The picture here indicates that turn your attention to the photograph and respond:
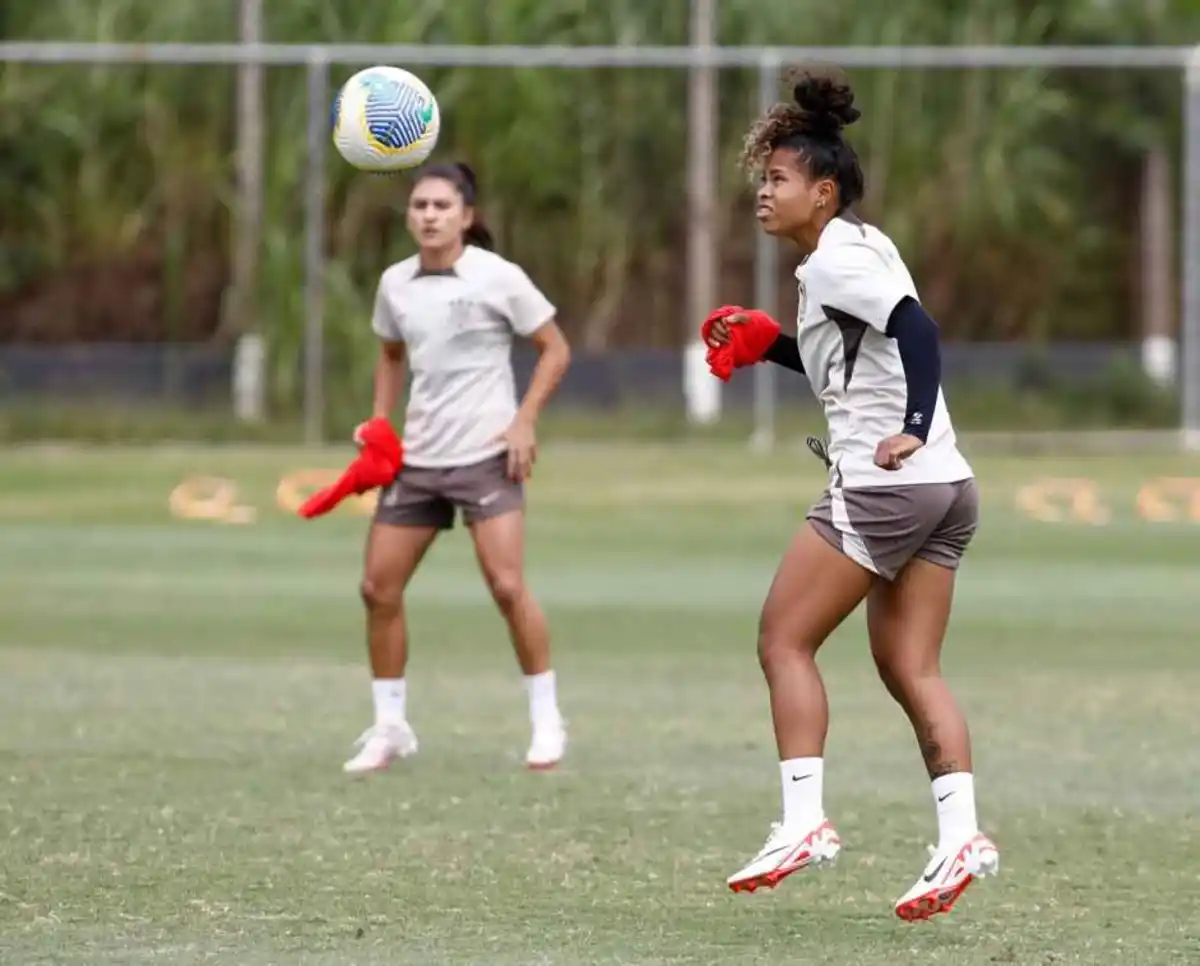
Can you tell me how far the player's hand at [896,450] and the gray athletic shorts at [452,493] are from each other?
3.17m

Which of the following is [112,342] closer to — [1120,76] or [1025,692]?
[1120,76]

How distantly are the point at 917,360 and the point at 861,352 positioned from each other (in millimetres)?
198

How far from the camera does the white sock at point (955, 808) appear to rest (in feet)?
22.2

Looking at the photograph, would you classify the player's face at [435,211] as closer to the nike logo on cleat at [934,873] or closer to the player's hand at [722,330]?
the player's hand at [722,330]

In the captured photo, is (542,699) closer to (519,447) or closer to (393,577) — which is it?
(393,577)

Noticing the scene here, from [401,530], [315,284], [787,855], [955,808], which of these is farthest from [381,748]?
[315,284]

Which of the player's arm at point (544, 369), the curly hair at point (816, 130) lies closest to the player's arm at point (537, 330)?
the player's arm at point (544, 369)

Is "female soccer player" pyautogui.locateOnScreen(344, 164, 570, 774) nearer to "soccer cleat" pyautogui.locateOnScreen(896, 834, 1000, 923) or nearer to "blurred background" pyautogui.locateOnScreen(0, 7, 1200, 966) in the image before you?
"blurred background" pyautogui.locateOnScreen(0, 7, 1200, 966)

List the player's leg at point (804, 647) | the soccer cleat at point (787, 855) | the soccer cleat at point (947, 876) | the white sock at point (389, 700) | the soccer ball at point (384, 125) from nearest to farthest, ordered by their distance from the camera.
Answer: the soccer cleat at point (947, 876) < the soccer cleat at point (787, 855) < the player's leg at point (804, 647) < the soccer ball at point (384, 125) < the white sock at point (389, 700)

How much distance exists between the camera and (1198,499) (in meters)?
21.0

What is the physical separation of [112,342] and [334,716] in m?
15.1

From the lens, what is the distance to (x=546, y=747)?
9.52 metres

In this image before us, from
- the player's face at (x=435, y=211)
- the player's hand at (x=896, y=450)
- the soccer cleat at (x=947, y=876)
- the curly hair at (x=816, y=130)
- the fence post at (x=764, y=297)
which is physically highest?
the curly hair at (x=816, y=130)

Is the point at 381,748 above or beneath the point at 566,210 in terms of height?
beneath
